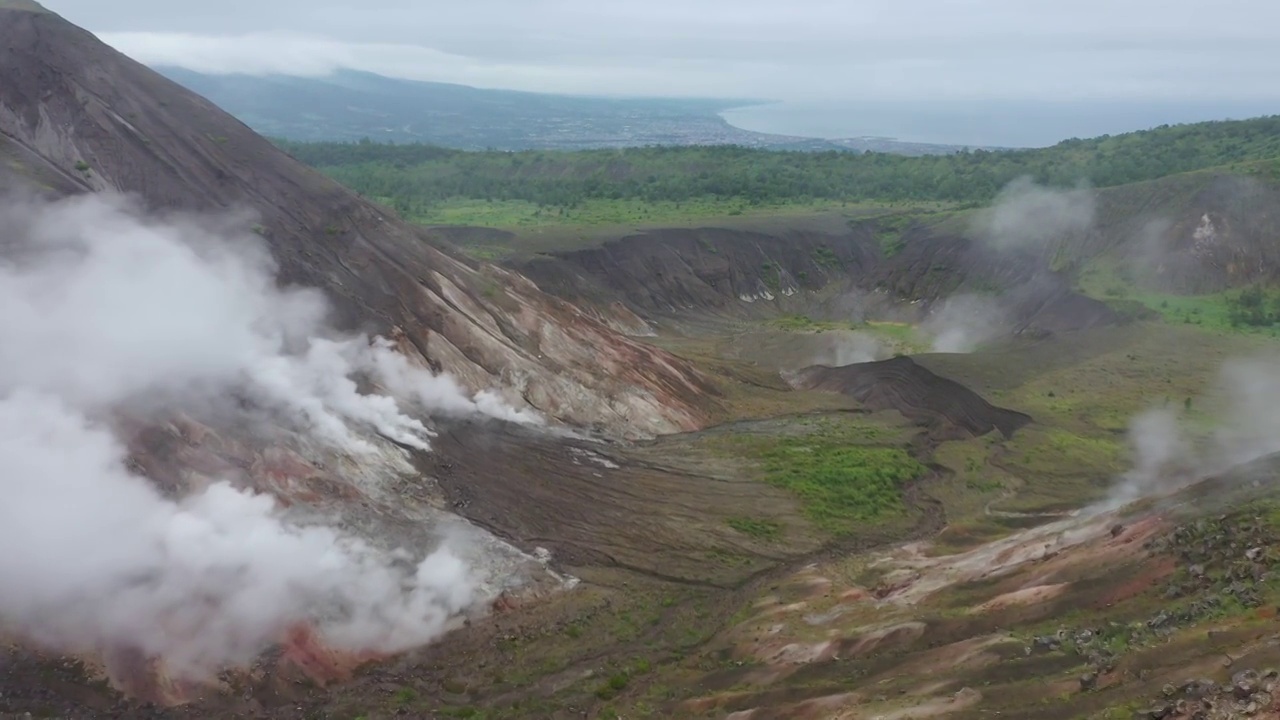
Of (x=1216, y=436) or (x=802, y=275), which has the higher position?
(x=802, y=275)

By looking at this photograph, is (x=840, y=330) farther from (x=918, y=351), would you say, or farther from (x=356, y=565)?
(x=356, y=565)

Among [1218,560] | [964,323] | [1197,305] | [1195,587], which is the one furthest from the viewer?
[964,323]

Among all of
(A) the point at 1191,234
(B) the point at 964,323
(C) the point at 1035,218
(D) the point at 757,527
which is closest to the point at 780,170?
(C) the point at 1035,218

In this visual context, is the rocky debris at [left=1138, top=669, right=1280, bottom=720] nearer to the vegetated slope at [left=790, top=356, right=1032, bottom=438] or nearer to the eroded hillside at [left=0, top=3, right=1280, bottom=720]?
the eroded hillside at [left=0, top=3, right=1280, bottom=720]

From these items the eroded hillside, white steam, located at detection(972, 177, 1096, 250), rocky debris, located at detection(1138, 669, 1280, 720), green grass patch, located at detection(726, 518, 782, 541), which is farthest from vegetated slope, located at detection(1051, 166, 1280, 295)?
rocky debris, located at detection(1138, 669, 1280, 720)

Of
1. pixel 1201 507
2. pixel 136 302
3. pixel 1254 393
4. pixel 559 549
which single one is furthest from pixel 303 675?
pixel 1254 393

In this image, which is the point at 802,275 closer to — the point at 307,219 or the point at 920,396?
the point at 920,396

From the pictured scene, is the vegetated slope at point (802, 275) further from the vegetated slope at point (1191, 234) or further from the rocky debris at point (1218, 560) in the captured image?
the rocky debris at point (1218, 560)

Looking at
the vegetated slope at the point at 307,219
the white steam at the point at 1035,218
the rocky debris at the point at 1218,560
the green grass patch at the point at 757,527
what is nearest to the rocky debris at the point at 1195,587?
the rocky debris at the point at 1218,560
